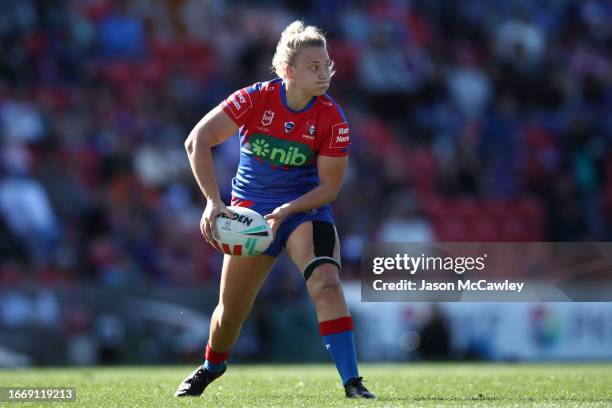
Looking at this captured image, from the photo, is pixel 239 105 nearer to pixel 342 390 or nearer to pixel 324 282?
pixel 324 282

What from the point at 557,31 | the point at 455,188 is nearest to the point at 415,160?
the point at 455,188

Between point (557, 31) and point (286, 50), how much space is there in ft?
48.9

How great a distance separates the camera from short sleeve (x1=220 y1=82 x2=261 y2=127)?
7184mm

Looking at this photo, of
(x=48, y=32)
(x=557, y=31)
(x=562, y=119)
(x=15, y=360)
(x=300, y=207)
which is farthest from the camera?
(x=557, y=31)

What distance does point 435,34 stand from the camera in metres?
20.3

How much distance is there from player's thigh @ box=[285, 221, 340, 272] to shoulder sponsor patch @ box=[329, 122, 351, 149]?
0.49m

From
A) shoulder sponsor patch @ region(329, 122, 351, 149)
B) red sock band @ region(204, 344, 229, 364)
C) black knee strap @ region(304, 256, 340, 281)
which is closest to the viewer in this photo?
black knee strap @ region(304, 256, 340, 281)

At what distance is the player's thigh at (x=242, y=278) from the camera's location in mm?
7184

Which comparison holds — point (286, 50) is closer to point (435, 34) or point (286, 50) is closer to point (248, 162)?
point (248, 162)

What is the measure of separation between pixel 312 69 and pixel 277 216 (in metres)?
0.91

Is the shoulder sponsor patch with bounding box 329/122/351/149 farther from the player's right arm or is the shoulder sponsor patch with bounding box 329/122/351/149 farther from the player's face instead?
the player's right arm

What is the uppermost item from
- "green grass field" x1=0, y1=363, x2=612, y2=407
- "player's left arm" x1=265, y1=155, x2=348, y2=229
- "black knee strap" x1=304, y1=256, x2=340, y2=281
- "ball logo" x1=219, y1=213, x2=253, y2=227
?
"player's left arm" x1=265, y1=155, x2=348, y2=229

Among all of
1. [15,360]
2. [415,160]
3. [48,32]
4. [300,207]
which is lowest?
[15,360]

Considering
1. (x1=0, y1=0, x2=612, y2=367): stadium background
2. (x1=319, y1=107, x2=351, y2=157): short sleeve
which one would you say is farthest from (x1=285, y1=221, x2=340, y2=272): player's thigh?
(x1=0, y1=0, x2=612, y2=367): stadium background
